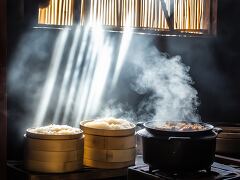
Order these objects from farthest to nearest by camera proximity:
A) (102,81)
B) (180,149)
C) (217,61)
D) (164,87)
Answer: (217,61) → (164,87) → (102,81) → (180,149)

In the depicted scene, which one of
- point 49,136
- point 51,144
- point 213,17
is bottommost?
point 51,144

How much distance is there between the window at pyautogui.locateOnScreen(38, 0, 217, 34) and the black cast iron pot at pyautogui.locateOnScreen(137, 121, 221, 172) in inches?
106

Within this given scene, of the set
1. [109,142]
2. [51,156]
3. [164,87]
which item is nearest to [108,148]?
[109,142]

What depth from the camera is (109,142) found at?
6.35 metres

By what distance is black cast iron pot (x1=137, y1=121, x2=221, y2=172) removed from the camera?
5500 mm

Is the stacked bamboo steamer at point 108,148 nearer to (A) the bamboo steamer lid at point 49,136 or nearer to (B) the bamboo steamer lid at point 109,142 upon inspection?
(B) the bamboo steamer lid at point 109,142

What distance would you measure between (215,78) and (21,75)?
4.30 metres

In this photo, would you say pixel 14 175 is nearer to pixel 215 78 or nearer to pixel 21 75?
pixel 21 75

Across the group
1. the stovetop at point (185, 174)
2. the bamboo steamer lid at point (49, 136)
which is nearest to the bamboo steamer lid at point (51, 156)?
the bamboo steamer lid at point (49, 136)

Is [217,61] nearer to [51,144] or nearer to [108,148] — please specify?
[108,148]

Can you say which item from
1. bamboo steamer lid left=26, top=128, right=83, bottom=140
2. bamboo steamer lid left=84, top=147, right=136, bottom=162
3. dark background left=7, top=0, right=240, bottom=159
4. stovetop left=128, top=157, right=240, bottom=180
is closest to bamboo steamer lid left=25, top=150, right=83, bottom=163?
bamboo steamer lid left=26, top=128, right=83, bottom=140

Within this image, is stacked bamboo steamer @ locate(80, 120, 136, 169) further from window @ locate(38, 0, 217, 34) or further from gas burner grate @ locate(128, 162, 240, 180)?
window @ locate(38, 0, 217, 34)

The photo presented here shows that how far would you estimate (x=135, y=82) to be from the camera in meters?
7.90

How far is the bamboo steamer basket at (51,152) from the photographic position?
19.5ft
